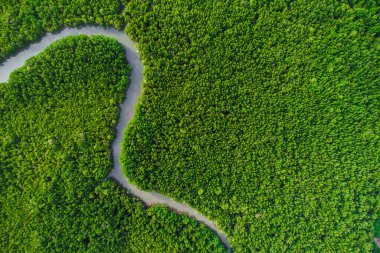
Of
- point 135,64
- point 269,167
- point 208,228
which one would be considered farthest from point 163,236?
point 135,64

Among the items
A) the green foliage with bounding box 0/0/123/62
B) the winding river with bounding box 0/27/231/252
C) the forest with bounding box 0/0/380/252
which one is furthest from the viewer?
the winding river with bounding box 0/27/231/252

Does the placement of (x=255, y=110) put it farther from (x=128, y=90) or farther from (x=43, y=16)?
(x=43, y=16)

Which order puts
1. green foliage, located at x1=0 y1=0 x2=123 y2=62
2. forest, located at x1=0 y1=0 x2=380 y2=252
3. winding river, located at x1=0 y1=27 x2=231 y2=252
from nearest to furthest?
forest, located at x1=0 y1=0 x2=380 y2=252, green foliage, located at x1=0 y1=0 x2=123 y2=62, winding river, located at x1=0 y1=27 x2=231 y2=252

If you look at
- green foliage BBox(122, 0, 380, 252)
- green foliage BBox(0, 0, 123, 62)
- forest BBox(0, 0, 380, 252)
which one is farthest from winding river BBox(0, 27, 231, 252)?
green foliage BBox(122, 0, 380, 252)

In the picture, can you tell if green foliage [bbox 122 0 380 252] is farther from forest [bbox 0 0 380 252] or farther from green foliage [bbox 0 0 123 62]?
green foliage [bbox 0 0 123 62]

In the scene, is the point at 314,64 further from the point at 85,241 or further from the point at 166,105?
the point at 85,241

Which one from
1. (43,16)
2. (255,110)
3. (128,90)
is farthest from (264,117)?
(43,16)

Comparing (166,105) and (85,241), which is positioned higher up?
(166,105)
